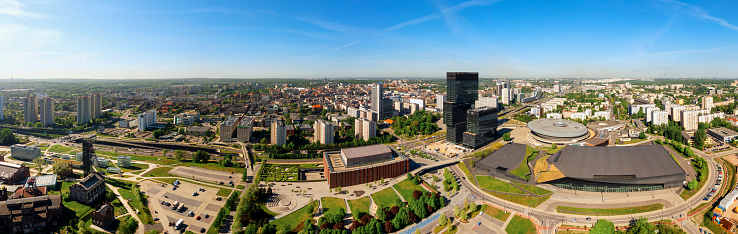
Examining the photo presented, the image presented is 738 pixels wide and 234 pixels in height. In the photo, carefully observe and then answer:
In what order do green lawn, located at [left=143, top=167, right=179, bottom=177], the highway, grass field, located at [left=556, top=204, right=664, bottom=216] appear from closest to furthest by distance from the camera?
the highway → grass field, located at [left=556, top=204, right=664, bottom=216] → green lawn, located at [left=143, top=167, right=179, bottom=177]

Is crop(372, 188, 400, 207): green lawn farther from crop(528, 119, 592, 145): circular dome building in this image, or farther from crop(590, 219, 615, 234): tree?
crop(528, 119, 592, 145): circular dome building

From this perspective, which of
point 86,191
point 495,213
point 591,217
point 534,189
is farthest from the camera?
point 534,189

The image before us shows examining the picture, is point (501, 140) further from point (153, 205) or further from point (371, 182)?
point (153, 205)

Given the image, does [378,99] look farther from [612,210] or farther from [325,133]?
[612,210]

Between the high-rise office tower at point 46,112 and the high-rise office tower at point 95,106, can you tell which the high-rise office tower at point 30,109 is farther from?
the high-rise office tower at point 95,106

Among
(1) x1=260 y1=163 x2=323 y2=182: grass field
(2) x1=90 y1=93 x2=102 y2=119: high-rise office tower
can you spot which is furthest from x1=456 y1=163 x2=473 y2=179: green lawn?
(2) x1=90 y1=93 x2=102 y2=119: high-rise office tower

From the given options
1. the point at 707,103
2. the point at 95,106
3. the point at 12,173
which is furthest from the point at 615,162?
the point at 95,106
